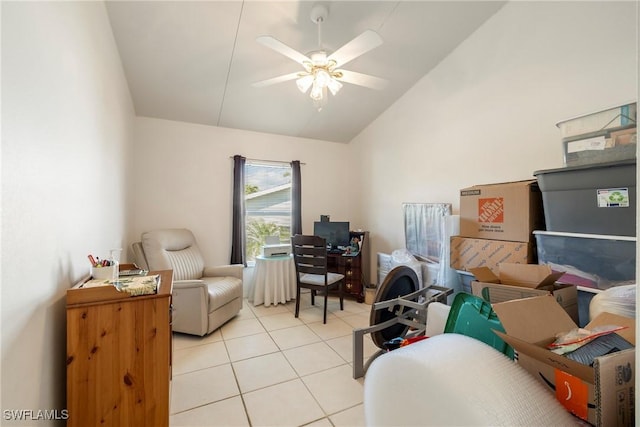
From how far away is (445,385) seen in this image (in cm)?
61

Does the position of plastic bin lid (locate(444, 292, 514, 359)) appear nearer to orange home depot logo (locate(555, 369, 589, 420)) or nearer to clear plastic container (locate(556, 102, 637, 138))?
orange home depot logo (locate(555, 369, 589, 420))

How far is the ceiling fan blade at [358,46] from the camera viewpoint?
164cm

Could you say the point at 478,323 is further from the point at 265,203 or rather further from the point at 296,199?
the point at 265,203

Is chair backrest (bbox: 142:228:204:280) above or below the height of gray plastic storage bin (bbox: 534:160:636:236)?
below

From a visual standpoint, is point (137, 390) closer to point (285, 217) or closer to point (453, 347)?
point (453, 347)

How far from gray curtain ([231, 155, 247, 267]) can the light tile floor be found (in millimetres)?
962

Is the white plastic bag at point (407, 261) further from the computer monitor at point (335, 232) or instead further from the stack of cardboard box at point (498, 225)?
the computer monitor at point (335, 232)

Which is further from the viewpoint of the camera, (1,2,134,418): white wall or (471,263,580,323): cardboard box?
(471,263,580,323): cardboard box

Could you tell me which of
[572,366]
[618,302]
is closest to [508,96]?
[618,302]

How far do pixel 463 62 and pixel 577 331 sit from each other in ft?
9.14

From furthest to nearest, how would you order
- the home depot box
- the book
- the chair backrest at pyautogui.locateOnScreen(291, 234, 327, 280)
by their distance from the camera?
1. the chair backrest at pyautogui.locateOnScreen(291, 234, 327, 280)
2. the book
3. the home depot box

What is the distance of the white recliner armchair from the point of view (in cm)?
245

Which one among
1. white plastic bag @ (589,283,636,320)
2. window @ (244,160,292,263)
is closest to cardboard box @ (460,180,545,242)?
white plastic bag @ (589,283,636,320)

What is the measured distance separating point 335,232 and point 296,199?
85 centimetres
